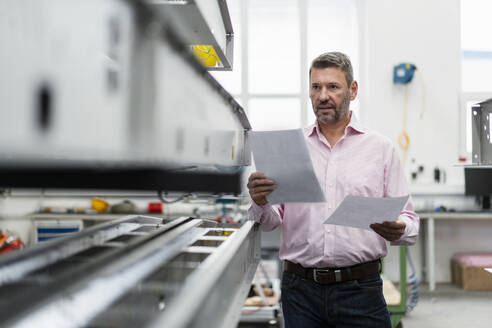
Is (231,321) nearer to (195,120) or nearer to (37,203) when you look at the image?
(195,120)

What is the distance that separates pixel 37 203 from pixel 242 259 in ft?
11.6

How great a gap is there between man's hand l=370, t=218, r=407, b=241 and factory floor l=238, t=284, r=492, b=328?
1.98m

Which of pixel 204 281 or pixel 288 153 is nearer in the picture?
pixel 204 281

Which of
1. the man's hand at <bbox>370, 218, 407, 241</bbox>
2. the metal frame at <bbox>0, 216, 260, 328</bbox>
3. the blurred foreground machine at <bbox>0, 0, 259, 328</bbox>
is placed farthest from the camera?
the man's hand at <bbox>370, 218, 407, 241</bbox>

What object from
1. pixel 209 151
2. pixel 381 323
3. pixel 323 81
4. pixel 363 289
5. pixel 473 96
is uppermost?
pixel 473 96

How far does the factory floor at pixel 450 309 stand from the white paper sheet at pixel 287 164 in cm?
222

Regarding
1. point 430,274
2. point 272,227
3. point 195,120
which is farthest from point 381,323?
point 430,274

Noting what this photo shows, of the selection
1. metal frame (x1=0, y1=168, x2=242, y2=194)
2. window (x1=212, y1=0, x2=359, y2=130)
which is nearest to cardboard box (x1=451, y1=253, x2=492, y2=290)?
window (x1=212, y1=0, x2=359, y2=130)

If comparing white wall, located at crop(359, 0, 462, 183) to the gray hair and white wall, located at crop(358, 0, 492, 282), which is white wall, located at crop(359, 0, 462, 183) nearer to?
white wall, located at crop(358, 0, 492, 282)

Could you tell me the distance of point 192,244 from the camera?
1.12 meters

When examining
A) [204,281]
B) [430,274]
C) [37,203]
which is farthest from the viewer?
[37,203]

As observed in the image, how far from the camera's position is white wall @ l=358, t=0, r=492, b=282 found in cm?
397

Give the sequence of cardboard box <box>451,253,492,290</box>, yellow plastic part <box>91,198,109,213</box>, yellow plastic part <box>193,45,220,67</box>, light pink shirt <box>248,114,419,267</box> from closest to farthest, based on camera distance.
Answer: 1. light pink shirt <box>248,114,419,267</box>
2. yellow plastic part <box>193,45,220,67</box>
3. cardboard box <box>451,253,492,290</box>
4. yellow plastic part <box>91,198,109,213</box>

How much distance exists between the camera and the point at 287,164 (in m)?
1.04
